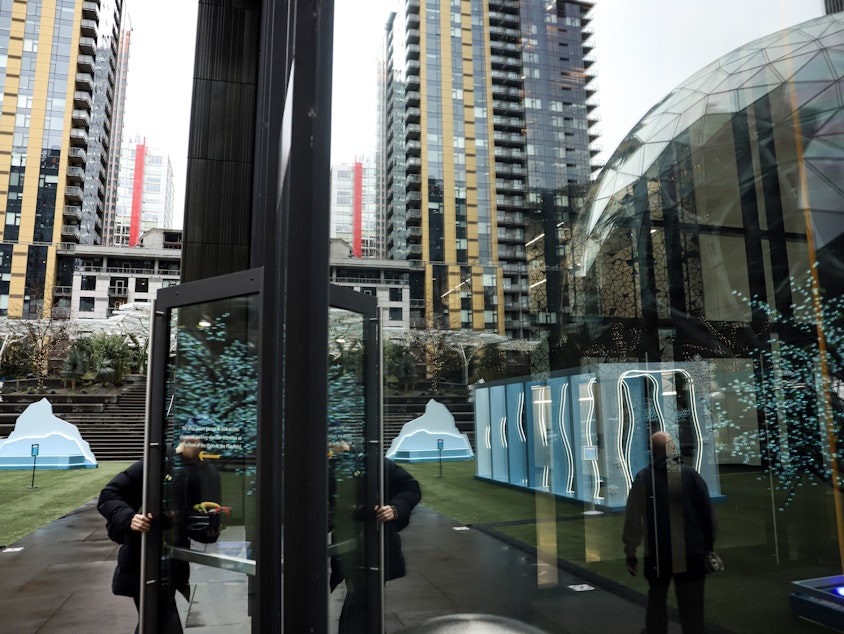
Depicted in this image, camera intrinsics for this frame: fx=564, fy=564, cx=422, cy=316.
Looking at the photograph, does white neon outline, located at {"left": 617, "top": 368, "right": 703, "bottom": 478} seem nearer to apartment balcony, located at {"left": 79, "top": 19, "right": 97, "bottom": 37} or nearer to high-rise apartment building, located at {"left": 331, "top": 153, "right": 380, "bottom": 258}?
high-rise apartment building, located at {"left": 331, "top": 153, "right": 380, "bottom": 258}

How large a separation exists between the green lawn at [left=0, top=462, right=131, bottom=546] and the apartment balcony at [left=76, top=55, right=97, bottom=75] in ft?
32.9

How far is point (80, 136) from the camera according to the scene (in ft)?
49.4

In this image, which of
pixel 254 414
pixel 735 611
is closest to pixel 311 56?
A: pixel 254 414

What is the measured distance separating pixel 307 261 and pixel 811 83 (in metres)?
1.31

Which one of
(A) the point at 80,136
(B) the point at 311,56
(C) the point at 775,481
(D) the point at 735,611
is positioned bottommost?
(D) the point at 735,611

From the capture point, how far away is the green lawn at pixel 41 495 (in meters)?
7.22

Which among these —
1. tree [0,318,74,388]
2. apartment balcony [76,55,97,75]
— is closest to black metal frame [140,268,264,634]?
tree [0,318,74,388]

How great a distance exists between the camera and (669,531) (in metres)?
2.39

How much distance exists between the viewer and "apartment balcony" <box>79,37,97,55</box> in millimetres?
13734

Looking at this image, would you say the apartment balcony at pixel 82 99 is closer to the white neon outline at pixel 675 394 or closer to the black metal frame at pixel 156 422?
the black metal frame at pixel 156 422

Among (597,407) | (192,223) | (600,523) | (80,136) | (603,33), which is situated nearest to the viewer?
(603,33)

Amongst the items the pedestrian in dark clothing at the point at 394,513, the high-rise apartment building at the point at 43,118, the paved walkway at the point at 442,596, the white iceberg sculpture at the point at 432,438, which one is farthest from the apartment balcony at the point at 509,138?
the high-rise apartment building at the point at 43,118

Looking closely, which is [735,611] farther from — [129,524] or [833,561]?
[129,524]

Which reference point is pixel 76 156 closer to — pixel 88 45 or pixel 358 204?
pixel 88 45
